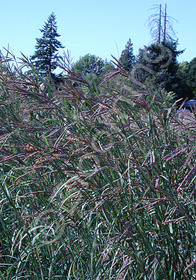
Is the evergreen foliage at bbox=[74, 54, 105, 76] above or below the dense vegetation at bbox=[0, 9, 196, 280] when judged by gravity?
above

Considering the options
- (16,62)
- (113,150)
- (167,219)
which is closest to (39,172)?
(113,150)

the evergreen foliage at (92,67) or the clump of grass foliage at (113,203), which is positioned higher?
the evergreen foliage at (92,67)

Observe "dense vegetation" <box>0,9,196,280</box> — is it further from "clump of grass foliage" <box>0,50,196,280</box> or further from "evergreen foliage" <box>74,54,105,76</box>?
"evergreen foliage" <box>74,54,105,76</box>

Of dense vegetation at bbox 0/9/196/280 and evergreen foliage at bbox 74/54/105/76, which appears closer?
dense vegetation at bbox 0/9/196/280

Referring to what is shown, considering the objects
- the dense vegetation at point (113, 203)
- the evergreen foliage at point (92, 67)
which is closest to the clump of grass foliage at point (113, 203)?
the dense vegetation at point (113, 203)

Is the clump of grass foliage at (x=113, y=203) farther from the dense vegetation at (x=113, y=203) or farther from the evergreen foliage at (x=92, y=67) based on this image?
the evergreen foliage at (x=92, y=67)

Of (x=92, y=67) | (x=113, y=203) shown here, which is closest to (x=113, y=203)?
(x=113, y=203)

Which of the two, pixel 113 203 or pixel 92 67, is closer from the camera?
pixel 113 203

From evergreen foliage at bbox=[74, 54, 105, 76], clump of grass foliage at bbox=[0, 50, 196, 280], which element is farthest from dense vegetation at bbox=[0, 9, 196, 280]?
evergreen foliage at bbox=[74, 54, 105, 76]

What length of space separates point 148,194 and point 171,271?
1.24ft

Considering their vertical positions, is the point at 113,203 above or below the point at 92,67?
below

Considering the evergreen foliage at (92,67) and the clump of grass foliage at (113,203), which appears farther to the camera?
the evergreen foliage at (92,67)

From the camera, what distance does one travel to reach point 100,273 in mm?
1767

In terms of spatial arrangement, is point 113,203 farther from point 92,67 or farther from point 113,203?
point 92,67
